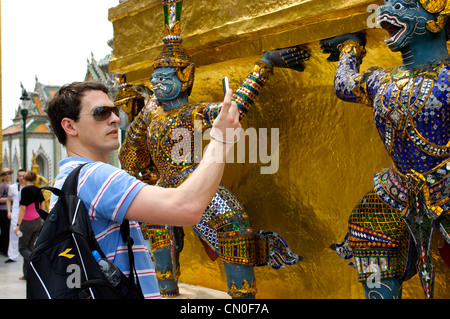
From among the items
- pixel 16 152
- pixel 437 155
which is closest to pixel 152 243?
pixel 437 155

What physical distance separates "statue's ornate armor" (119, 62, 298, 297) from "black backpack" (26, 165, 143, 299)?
202 cm

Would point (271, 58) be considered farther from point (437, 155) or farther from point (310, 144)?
point (437, 155)

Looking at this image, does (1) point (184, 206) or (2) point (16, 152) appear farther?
(2) point (16, 152)

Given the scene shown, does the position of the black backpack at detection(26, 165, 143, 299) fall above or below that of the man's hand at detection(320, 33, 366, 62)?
below

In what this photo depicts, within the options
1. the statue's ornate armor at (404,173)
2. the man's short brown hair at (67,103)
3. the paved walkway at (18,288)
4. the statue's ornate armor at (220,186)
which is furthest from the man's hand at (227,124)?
the paved walkway at (18,288)

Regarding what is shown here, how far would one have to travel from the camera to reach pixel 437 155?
102 inches

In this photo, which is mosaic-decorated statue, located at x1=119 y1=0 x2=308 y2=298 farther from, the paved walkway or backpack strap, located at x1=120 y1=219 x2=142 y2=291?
backpack strap, located at x1=120 y1=219 x2=142 y2=291

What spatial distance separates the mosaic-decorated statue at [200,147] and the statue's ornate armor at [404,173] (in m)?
0.78

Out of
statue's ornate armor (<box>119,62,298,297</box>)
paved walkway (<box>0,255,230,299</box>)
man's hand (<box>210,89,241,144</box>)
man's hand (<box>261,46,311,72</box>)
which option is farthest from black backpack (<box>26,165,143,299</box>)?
paved walkway (<box>0,255,230,299</box>)

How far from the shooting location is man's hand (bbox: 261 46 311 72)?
369 centimetres

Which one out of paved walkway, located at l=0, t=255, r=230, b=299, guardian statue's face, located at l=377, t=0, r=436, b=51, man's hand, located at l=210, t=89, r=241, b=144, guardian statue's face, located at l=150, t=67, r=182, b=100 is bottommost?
paved walkway, located at l=0, t=255, r=230, b=299

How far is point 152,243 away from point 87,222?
271cm

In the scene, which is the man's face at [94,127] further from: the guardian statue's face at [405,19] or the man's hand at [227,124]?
the guardian statue's face at [405,19]

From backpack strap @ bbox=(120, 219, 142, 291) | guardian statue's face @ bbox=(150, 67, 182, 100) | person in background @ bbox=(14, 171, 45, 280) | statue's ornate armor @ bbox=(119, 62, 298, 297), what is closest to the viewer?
backpack strap @ bbox=(120, 219, 142, 291)
